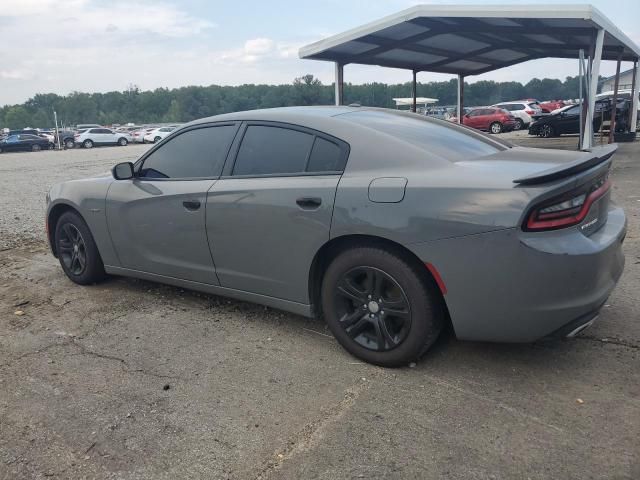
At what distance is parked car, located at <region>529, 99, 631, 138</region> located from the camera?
71.5 feet

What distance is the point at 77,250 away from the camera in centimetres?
489

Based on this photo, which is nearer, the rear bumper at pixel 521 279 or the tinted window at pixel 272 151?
the rear bumper at pixel 521 279

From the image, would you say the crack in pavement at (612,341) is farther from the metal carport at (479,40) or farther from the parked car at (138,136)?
the parked car at (138,136)

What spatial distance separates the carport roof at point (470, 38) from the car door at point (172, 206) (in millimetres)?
10067

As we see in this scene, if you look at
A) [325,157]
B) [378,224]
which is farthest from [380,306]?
[325,157]

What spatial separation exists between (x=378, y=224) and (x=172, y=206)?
1765 mm

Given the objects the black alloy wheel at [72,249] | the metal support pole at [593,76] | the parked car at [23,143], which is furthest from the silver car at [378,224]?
the parked car at [23,143]

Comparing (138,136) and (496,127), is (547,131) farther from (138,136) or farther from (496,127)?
(138,136)

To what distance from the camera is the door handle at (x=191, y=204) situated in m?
3.80

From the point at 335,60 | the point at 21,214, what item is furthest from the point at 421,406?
the point at 335,60

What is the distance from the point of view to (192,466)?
7.71 feet

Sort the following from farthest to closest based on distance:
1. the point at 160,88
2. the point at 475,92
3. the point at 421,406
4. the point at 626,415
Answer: the point at 160,88, the point at 475,92, the point at 421,406, the point at 626,415

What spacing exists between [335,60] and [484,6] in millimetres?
5582

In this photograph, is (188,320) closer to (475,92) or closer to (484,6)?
(484,6)
